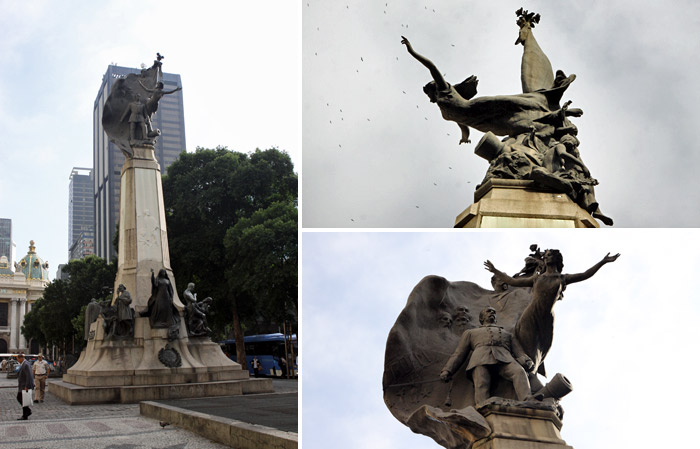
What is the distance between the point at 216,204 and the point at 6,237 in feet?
552

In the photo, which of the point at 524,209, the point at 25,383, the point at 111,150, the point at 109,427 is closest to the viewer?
the point at 524,209

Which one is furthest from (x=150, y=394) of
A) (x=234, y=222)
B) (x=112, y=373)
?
(x=234, y=222)

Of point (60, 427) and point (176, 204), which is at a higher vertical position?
point (176, 204)

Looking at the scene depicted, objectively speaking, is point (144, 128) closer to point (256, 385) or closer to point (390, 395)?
point (256, 385)

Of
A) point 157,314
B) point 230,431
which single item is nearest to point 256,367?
point 157,314

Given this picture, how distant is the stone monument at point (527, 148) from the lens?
28.6 ft

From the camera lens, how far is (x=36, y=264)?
134m

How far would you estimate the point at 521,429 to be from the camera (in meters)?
6.64

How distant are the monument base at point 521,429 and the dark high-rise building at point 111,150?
107010 mm

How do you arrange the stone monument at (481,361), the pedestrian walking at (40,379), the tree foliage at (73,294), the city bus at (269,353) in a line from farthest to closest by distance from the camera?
the tree foliage at (73,294)
the city bus at (269,353)
the pedestrian walking at (40,379)
the stone monument at (481,361)

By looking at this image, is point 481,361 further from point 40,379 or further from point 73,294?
point 73,294

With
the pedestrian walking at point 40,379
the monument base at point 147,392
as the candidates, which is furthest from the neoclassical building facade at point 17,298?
the monument base at point 147,392

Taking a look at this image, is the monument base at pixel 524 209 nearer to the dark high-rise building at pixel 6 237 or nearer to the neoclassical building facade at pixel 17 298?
the neoclassical building facade at pixel 17 298

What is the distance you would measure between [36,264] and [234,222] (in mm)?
111003
